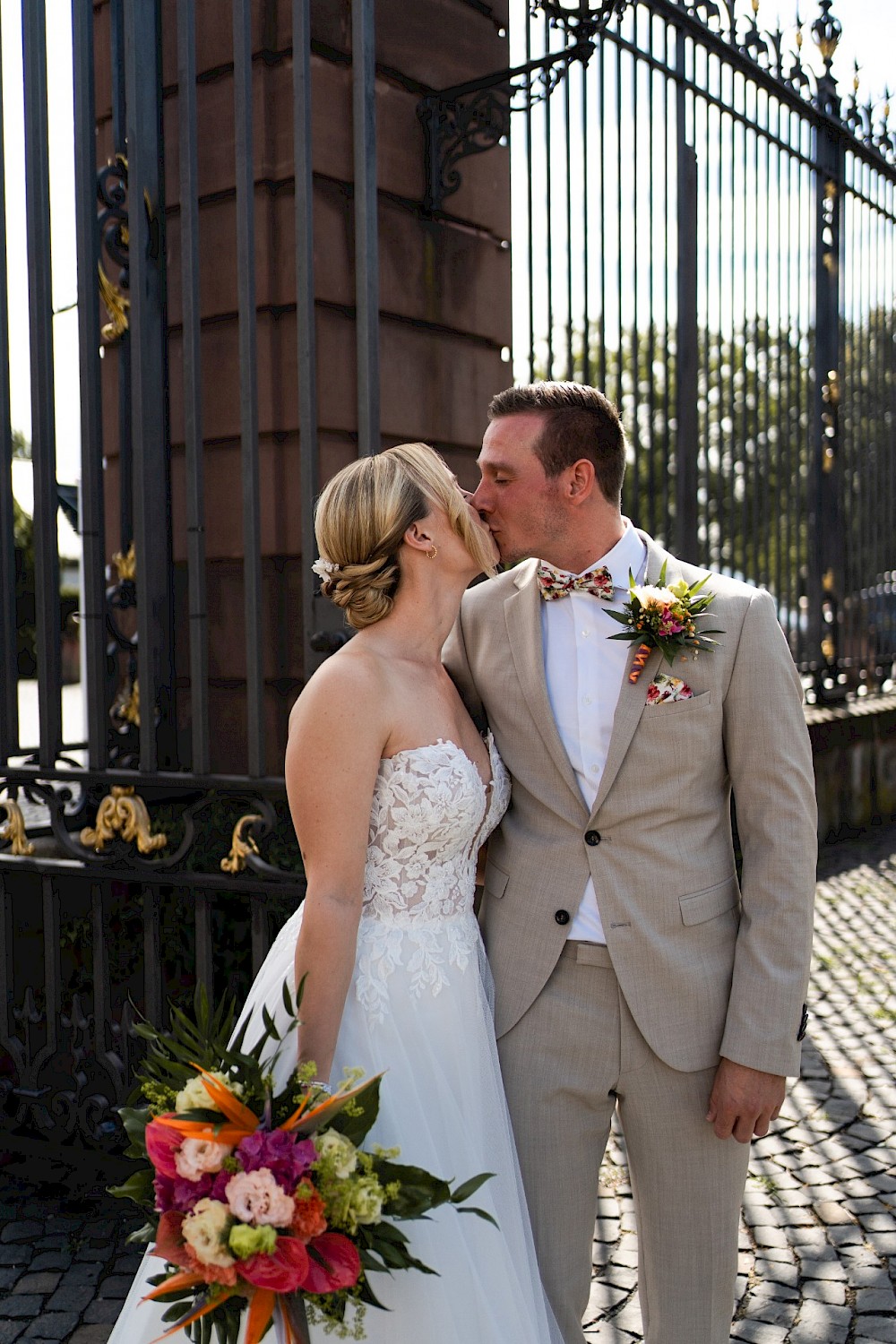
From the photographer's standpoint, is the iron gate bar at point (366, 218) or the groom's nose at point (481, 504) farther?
the iron gate bar at point (366, 218)

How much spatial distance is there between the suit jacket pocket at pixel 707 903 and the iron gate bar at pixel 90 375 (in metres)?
2.23

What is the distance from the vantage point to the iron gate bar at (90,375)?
3.88m

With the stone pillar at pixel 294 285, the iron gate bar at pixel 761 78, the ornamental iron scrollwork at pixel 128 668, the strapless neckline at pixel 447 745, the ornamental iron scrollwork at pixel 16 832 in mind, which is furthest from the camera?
the iron gate bar at pixel 761 78

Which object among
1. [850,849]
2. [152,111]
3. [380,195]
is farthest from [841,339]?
[152,111]

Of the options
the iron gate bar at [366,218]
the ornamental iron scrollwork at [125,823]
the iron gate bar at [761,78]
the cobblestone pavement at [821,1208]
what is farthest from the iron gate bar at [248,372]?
the iron gate bar at [761,78]

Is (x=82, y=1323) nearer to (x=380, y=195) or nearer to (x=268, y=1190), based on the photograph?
(x=268, y=1190)

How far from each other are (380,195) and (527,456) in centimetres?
246

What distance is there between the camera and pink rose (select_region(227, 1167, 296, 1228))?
1.70 metres

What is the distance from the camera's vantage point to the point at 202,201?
4.62 metres

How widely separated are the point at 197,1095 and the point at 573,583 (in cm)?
129

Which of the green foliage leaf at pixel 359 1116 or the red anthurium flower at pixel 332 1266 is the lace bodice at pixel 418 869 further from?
the red anthurium flower at pixel 332 1266

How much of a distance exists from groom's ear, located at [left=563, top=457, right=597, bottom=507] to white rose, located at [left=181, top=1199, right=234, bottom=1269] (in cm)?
153

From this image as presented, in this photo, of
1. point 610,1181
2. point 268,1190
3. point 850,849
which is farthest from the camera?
point 850,849

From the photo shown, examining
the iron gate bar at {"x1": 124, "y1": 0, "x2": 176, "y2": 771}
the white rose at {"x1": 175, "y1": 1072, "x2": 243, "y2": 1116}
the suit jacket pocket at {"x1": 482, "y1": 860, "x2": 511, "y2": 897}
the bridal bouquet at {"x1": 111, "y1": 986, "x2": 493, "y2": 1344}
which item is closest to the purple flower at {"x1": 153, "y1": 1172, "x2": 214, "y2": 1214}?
the bridal bouquet at {"x1": 111, "y1": 986, "x2": 493, "y2": 1344}
